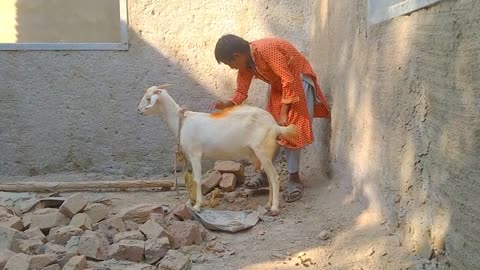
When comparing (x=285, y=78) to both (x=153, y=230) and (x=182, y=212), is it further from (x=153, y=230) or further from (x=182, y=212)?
(x=153, y=230)

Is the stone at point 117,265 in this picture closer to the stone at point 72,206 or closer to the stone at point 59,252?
the stone at point 59,252

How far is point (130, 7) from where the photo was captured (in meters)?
6.01

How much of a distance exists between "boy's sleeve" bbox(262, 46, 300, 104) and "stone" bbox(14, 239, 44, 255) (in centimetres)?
216

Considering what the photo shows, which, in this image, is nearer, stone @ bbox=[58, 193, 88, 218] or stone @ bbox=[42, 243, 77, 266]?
stone @ bbox=[42, 243, 77, 266]

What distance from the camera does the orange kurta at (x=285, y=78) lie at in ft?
15.7

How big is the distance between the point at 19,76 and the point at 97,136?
0.99m

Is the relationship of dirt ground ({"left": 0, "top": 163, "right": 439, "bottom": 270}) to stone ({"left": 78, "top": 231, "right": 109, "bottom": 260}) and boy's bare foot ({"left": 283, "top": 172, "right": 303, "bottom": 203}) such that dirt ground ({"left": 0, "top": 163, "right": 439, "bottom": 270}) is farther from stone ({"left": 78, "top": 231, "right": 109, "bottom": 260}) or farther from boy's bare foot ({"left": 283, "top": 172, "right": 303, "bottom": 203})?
stone ({"left": 78, "top": 231, "right": 109, "bottom": 260})

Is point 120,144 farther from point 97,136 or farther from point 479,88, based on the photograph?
point 479,88

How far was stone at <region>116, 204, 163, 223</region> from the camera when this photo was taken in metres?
4.49

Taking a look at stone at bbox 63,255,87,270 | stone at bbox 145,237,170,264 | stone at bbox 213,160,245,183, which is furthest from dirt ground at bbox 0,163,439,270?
stone at bbox 63,255,87,270

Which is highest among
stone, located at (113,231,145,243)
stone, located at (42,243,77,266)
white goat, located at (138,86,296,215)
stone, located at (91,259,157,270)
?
white goat, located at (138,86,296,215)

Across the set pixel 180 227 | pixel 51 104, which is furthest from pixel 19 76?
pixel 180 227

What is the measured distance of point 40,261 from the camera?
3.53 m

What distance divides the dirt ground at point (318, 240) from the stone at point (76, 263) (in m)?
0.69
